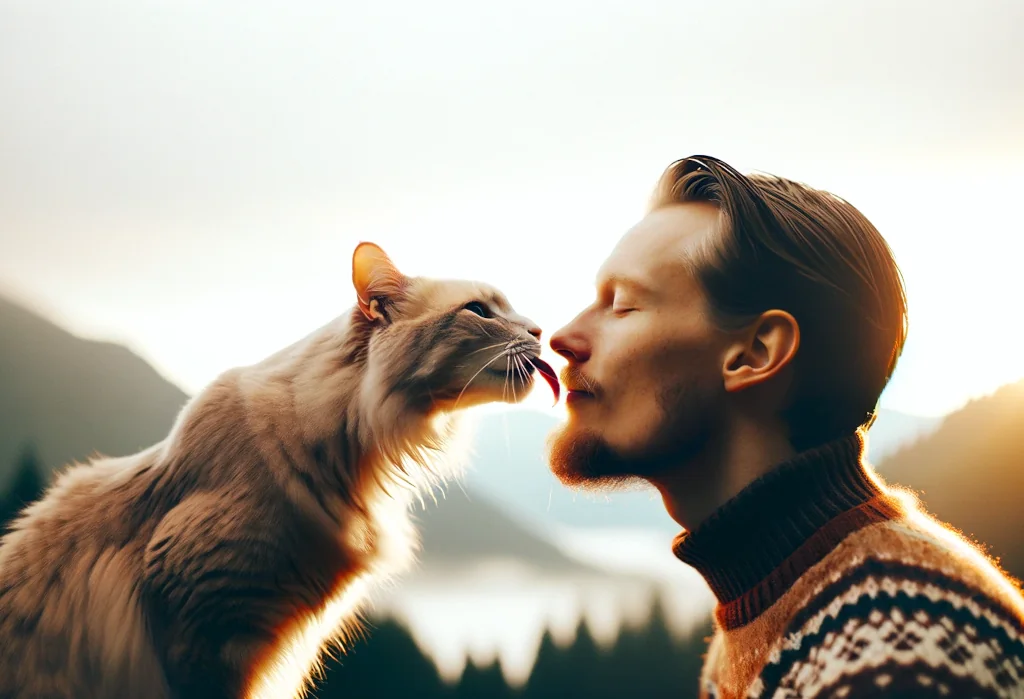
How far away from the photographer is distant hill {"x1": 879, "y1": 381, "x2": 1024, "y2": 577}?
150 cm

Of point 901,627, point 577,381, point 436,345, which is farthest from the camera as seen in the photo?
point 436,345

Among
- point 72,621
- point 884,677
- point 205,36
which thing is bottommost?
point 884,677

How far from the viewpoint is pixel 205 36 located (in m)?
1.35

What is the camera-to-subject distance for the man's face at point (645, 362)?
0.83m

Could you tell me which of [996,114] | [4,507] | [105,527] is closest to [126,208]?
[4,507]

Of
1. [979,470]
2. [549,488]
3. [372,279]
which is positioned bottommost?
[979,470]

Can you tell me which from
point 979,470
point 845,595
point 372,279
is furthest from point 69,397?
point 979,470

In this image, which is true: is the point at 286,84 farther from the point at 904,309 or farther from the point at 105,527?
the point at 904,309

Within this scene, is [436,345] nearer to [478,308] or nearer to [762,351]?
[478,308]

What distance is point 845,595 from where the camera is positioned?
26.9 inches

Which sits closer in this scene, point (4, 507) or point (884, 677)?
point (884, 677)

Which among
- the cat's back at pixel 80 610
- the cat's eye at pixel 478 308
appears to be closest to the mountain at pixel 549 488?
the cat's eye at pixel 478 308

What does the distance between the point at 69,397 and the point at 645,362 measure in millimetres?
1030

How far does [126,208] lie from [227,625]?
815 mm
